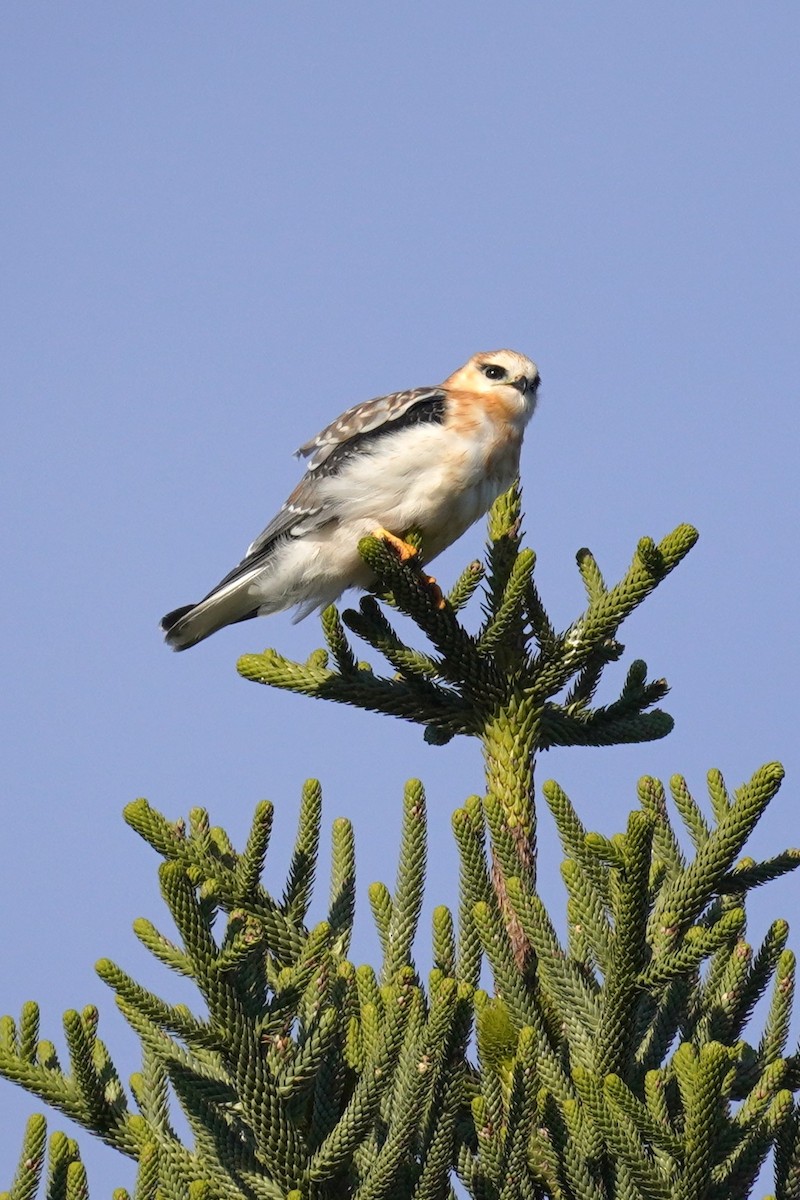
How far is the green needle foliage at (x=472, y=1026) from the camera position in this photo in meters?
2.96

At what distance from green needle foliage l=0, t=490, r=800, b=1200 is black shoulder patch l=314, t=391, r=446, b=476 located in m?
2.46

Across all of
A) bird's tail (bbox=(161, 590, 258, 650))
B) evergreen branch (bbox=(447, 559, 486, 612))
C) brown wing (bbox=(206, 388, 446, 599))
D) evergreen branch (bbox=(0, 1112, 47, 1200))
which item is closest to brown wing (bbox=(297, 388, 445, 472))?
brown wing (bbox=(206, 388, 446, 599))

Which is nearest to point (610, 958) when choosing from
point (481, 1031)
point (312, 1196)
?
point (481, 1031)

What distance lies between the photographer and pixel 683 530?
3.80 meters

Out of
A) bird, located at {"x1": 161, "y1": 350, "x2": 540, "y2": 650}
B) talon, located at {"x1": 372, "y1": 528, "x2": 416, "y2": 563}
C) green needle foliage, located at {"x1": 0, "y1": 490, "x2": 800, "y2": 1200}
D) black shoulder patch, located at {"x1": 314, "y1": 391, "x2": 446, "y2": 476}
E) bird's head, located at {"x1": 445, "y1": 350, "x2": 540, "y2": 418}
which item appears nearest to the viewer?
green needle foliage, located at {"x1": 0, "y1": 490, "x2": 800, "y2": 1200}

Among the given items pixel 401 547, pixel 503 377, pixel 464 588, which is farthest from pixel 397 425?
pixel 464 588

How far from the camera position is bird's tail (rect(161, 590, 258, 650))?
6551 millimetres

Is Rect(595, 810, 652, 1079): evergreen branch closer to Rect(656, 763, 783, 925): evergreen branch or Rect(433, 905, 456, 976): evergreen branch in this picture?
Rect(656, 763, 783, 925): evergreen branch

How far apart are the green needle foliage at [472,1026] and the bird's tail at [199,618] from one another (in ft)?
9.19

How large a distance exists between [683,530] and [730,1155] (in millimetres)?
1621

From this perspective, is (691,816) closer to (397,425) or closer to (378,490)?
(378,490)

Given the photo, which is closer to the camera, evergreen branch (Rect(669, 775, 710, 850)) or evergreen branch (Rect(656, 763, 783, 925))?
evergreen branch (Rect(656, 763, 783, 925))

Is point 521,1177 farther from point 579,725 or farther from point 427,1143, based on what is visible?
point 579,725

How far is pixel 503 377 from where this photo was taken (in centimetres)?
698
